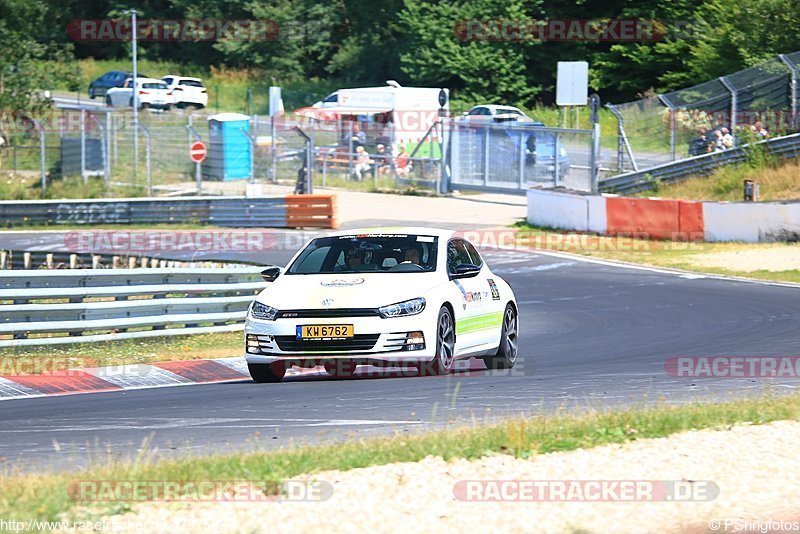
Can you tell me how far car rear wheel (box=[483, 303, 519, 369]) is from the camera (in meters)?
13.4

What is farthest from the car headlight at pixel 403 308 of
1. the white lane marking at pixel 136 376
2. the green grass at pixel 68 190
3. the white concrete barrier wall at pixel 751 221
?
the green grass at pixel 68 190

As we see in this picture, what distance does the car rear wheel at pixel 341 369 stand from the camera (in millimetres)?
12680

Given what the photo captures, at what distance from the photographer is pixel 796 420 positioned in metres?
9.47

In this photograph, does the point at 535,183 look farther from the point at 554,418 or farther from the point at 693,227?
the point at 554,418

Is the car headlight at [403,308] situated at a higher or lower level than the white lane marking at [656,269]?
higher

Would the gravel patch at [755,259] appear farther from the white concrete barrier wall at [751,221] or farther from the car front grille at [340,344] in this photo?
the car front grille at [340,344]

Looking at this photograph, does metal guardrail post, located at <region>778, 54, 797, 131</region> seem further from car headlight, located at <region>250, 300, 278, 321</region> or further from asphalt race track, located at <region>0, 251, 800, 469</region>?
A: car headlight, located at <region>250, 300, 278, 321</region>

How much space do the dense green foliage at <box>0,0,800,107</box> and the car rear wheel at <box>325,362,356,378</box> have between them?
108 ft

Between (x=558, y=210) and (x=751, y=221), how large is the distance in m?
5.63

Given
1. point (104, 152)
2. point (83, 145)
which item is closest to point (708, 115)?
point (104, 152)

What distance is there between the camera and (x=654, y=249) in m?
28.0

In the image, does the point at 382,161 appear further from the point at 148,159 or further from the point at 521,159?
the point at 148,159

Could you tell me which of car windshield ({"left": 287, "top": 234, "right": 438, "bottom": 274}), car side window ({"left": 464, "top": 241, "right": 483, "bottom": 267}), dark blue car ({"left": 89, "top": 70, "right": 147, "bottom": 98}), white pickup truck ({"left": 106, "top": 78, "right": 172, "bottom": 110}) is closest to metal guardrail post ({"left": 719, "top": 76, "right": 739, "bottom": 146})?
car side window ({"left": 464, "top": 241, "right": 483, "bottom": 267})

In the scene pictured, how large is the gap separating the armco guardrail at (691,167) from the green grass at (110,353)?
64.1ft
